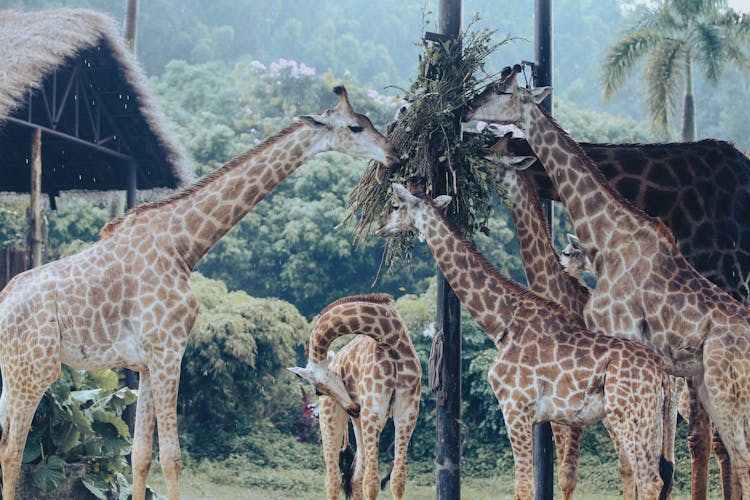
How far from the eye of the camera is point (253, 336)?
1525 centimetres

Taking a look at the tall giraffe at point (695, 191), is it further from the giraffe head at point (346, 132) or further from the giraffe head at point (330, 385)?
the giraffe head at point (330, 385)

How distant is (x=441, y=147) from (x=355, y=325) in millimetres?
1714

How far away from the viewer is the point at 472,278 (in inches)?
280

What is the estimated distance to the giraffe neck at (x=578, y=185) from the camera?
7250 mm

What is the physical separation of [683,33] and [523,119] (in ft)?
37.0

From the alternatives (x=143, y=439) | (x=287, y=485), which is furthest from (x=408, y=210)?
(x=287, y=485)

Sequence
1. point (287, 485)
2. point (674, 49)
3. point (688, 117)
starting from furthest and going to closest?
point (688, 117) → point (674, 49) → point (287, 485)

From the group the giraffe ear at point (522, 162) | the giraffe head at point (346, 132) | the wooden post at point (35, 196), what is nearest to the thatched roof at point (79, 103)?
the wooden post at point (35, 196)

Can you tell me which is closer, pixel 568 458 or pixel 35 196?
pixel 568 458

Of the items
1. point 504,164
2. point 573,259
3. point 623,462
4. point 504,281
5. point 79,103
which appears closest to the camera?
point 623,462

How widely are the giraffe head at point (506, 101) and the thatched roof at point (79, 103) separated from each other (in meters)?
5.28

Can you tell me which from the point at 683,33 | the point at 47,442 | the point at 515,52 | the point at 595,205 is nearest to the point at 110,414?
the point at 47,442

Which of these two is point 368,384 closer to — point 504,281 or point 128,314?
point 504,281

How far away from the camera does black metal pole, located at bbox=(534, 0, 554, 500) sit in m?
8.50
